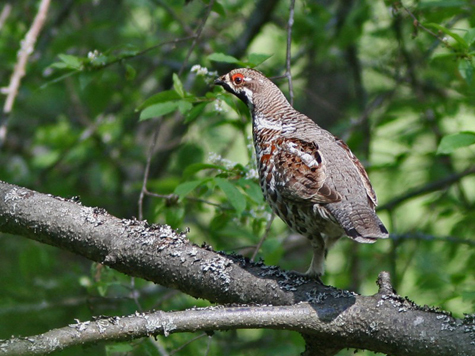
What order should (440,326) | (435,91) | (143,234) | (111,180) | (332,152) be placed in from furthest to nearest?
(111,180) < (435,91) < (332,152) < (143,234) < (440,326)

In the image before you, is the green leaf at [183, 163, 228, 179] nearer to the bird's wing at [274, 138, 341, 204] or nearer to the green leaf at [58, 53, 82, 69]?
the bird's wing at [274, 138, 341, 204]

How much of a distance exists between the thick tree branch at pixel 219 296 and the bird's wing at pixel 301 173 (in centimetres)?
57

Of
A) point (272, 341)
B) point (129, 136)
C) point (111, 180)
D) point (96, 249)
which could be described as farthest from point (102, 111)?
point (96, 249)

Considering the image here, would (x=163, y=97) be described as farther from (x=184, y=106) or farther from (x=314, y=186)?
(x=314, y=186)

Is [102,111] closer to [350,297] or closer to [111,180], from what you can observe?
[111,180]

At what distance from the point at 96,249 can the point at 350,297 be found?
151 cm

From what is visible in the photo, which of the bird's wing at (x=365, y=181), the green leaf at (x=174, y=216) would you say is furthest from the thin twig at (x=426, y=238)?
the green leaf at (x=174, y=216)

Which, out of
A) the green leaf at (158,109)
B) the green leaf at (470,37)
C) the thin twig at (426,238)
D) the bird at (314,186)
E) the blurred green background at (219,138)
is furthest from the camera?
the blurred green background at (219,138)

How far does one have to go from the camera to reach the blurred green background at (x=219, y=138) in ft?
21.3

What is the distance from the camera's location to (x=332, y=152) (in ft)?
14.4

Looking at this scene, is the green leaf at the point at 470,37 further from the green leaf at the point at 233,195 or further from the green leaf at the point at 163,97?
the green leaf at the point at 163,97

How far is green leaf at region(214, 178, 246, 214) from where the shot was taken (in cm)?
412

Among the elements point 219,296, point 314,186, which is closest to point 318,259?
point 314,186

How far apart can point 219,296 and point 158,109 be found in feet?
4.88
